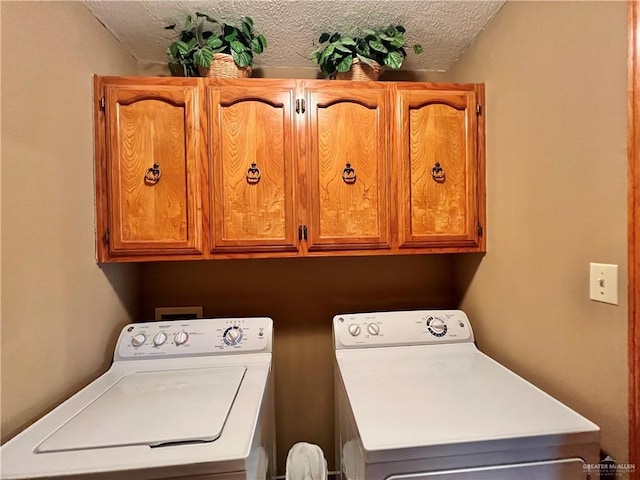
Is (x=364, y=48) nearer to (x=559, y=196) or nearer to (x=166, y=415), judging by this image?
(x=559, y=196)

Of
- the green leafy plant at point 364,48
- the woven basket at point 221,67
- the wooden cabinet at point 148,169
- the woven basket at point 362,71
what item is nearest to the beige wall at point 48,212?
the wooden cabinet at point 148,169

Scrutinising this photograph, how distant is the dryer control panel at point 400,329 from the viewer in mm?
1463

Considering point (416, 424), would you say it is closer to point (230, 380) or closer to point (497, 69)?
point (230, 380)

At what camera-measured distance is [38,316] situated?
3.24 ft

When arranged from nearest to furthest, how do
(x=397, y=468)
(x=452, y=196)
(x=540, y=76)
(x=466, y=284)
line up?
(x=397, y=468), (x=540, y=76), (x=452, y=196), (x=466, y=284)

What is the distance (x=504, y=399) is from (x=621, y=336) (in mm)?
377

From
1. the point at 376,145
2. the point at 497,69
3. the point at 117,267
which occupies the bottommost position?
the point at 117,267

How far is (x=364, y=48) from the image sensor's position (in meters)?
1.41

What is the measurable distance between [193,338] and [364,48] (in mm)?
1547

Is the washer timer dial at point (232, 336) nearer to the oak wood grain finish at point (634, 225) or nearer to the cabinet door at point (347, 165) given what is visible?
the cabinet door at point (347, 165)

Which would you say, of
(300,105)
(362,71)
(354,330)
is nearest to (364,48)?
(362,71)

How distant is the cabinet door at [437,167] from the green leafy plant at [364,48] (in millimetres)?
186

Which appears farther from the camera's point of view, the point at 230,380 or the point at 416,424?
the point at 230,380

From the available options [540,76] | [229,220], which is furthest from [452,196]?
[229,220]
